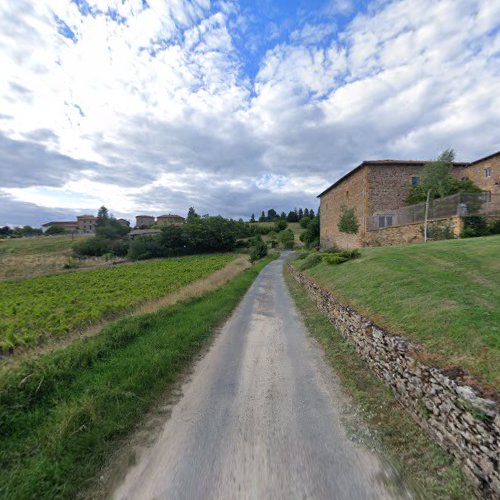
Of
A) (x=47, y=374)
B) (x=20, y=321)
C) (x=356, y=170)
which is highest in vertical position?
(x=356, y=170)

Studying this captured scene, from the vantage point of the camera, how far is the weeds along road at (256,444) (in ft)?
9.60

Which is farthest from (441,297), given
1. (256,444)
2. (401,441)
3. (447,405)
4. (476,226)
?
(476,226)

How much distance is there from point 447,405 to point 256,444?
110 inches

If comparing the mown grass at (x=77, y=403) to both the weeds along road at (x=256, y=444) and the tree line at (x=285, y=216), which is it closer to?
the weeds along road at (x=256, y=444)

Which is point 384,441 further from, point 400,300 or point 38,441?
point 38,441

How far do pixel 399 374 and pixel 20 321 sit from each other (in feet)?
58.5

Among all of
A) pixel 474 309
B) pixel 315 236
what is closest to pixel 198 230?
pixel 315 236

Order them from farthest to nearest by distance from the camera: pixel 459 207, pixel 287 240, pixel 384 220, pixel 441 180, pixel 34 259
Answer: pixel 287 240, pixel 34 259, pixel 384 220, pixel 441 180, pixel 459 207

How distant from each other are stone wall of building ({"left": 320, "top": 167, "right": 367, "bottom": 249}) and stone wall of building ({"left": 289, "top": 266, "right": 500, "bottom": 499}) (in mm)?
23864

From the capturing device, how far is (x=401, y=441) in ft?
11.7

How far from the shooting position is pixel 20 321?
13.1 metres

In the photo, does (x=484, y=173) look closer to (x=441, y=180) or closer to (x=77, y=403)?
(x=441, y=180)

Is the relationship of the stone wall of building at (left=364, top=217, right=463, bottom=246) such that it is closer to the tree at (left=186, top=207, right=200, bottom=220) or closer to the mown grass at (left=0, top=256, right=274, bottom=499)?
the mown grass at (left=0, top=256, right=274, bottom=499)

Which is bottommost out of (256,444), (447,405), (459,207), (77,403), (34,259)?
(34,259)
